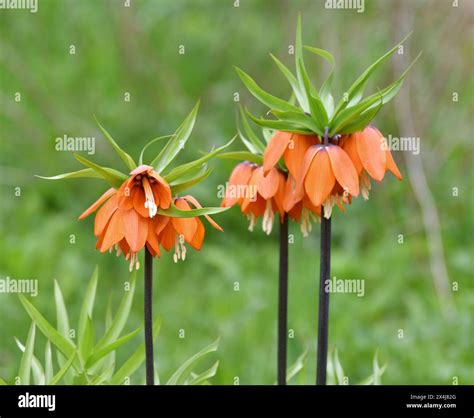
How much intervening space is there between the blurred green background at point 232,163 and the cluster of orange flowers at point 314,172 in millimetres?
1457

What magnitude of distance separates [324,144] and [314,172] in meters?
0.06

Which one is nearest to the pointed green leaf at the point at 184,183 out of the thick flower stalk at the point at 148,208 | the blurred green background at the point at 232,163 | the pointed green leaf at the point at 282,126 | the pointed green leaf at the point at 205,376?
the thick flower stalk at the point at 148,208

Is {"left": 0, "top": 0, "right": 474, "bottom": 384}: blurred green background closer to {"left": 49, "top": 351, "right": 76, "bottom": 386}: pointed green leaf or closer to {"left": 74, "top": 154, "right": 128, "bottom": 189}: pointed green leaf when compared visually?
{"left": 49, "top": 351, "right": 76, "bottom": 386}: pointed green leaf

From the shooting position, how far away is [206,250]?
133 inches

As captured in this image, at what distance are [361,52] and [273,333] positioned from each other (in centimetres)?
151

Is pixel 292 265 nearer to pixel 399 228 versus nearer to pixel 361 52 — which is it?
pixel 399 228

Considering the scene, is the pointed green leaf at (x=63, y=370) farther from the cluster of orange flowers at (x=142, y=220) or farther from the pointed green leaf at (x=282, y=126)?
the pointed green leaf at (x=282, y=126)

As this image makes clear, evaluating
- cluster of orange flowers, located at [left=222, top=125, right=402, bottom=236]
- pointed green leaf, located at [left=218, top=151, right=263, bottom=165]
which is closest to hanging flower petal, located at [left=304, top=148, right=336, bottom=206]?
cluster of orange flowers, located at [left=222, top=125, right=402, bottom=236]

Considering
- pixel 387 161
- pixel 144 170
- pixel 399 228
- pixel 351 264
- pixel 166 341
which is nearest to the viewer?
pixel 144 170

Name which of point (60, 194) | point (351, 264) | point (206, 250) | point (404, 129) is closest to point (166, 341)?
point (206, 250)

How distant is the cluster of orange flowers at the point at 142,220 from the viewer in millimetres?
1146

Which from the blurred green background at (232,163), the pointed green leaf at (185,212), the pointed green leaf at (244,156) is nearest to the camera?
the pointed green leaf at (185,212)
